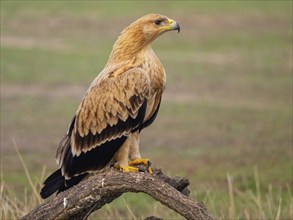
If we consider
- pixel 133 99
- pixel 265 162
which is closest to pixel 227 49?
pixel 265 162

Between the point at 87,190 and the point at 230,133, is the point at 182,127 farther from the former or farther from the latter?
the point at 87,190

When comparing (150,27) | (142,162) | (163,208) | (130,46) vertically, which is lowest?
(163,208)

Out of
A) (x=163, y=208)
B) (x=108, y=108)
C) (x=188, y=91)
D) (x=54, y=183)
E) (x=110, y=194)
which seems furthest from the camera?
(x=188, y=91)

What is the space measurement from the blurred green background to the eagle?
1.93 meters

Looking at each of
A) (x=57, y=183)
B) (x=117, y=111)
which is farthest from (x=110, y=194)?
(x=117, y=111)

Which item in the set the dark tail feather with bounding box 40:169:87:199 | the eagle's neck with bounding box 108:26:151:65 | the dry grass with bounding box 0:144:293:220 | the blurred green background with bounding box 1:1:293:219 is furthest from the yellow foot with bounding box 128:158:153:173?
the blurred green background with bounding box 1:1:293:219

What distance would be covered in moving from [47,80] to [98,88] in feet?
46.3

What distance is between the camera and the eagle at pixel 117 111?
793 cm

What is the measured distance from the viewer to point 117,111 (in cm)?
804

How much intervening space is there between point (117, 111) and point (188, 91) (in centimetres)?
1334

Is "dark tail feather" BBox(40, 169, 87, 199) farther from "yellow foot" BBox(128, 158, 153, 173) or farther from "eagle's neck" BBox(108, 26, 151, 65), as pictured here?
"eagle's neck" BBox(108, 26, 151, 65)

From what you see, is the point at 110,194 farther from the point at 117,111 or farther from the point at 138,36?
the point at 138,36

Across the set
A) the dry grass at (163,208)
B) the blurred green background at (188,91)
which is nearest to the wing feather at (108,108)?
the dry grass at (163,208)

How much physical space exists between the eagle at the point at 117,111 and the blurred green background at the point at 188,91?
1.93 metres
